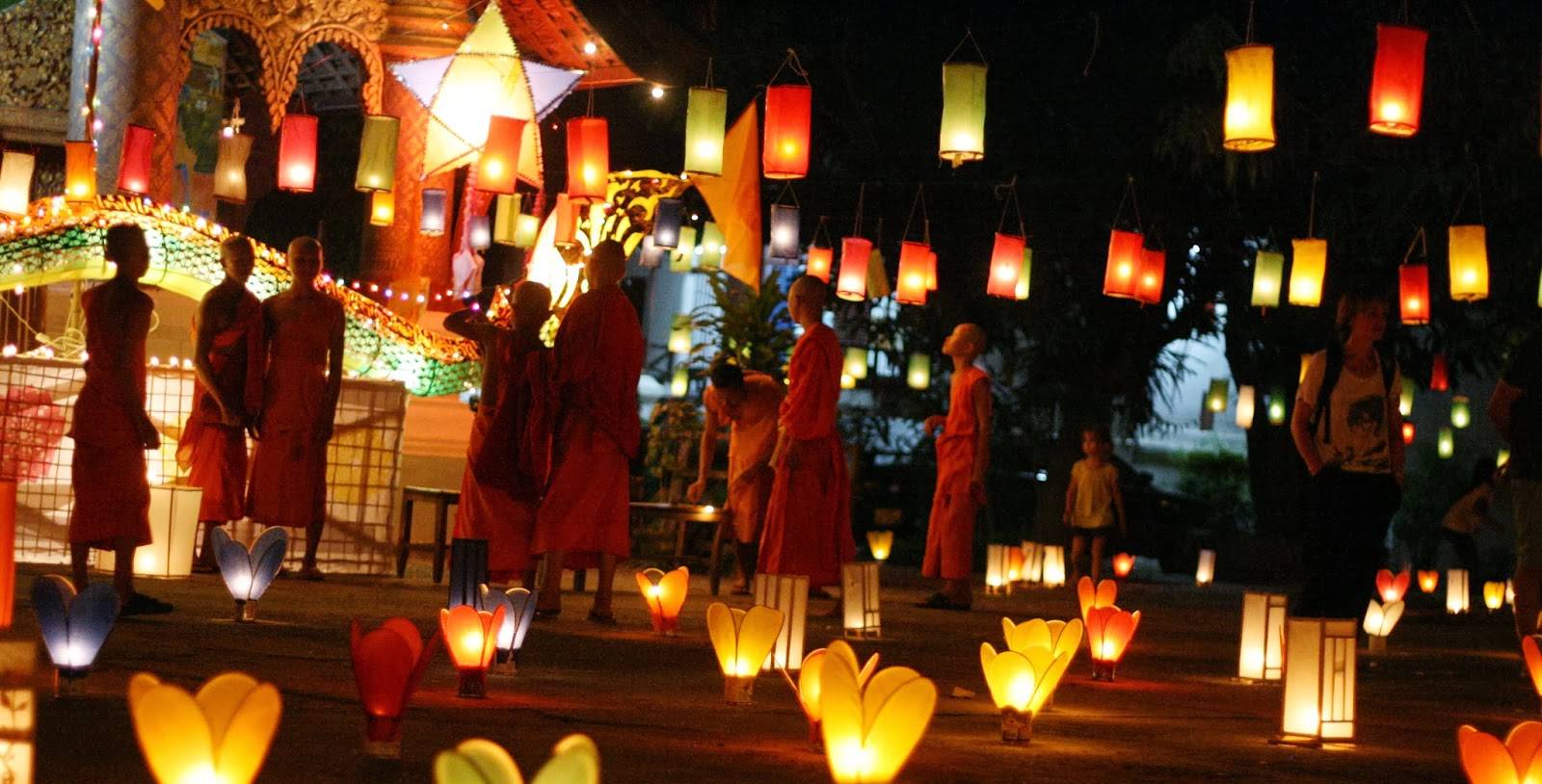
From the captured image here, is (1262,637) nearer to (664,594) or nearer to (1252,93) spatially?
(664,594)

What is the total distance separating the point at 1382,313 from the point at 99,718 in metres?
5.64

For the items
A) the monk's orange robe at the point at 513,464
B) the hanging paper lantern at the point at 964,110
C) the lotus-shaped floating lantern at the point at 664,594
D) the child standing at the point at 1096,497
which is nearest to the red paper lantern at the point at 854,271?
the child standing at the point at 1096,497

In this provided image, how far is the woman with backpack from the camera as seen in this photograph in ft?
27.7

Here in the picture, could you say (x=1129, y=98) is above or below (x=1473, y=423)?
above

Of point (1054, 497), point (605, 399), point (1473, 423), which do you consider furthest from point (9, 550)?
point (1473, 423)

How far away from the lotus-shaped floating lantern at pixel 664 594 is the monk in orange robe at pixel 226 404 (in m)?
2.95

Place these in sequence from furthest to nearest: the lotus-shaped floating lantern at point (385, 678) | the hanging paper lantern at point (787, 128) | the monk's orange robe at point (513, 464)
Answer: the hanging paper lantern at point (787, 128) → the monk's orange robe at point (513, 464) → the lotus-shaped floating lantern at point (385, 678)

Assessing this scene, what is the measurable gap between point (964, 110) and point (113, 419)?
6.01 m

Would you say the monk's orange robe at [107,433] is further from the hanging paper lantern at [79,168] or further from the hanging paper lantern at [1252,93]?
the hanging paper lantern at [1252,93]

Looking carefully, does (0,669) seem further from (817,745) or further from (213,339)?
(213,339)

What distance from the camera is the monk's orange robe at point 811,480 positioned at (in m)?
10.3

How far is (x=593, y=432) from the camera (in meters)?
9.05

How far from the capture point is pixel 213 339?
10648 millimetres

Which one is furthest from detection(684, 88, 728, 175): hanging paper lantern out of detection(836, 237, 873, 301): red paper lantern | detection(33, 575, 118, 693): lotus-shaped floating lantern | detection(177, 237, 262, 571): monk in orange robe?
detection(33, 575, 118, 693): lotus-shaped floating lantern
